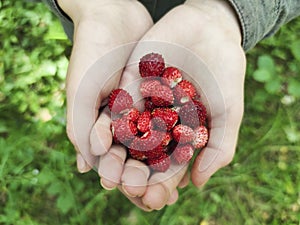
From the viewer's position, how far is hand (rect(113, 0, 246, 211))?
3.78ft

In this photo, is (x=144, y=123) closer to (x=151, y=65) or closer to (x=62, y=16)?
(x=151, y=65)

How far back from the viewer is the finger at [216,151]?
118 cm

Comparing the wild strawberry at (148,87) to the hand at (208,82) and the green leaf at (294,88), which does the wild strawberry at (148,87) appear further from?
the green leaf at (294,88)

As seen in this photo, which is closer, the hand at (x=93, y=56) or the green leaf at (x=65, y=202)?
the hand at (x=93, y=56)

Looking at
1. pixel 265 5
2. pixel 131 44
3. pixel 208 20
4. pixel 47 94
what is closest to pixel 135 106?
pixel 131 44

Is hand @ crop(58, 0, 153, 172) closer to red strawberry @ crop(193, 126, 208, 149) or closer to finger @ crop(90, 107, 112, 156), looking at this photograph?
finger @ crop(90, 107, 112, 156)

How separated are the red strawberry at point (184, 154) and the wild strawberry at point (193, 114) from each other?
0.06m

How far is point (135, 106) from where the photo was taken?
1.30 metres

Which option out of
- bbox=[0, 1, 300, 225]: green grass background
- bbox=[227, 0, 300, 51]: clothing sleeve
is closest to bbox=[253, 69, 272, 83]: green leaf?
bbox=[0, 1, 300, 225]: green grass background

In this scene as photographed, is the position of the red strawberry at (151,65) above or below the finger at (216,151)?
above

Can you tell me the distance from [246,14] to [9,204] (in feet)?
3.17

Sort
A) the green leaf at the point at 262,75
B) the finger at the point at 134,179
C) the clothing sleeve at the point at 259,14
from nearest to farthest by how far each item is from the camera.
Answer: the finger at the point at 134,179, the clothing sleeve at the point at 259,14, the green leaf at the point at 262,75

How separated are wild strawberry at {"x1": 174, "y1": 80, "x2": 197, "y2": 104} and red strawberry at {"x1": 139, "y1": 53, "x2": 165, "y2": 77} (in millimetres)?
70

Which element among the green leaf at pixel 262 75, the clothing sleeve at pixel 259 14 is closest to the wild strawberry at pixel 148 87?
the clothing sleeve at pixel 259 14
